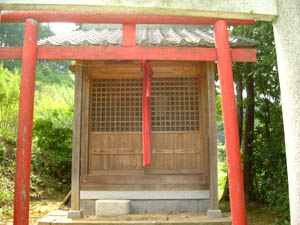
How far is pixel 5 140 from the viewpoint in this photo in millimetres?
8883

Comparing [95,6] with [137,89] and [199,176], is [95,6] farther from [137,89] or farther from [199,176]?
[199,176]

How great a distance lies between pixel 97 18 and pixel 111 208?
397 cm

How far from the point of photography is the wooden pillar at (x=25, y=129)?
360cm

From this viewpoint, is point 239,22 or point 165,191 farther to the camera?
point 165,191

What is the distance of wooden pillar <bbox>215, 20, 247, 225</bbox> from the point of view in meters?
3.78

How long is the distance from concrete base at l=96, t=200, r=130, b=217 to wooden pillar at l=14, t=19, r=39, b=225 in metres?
2.58

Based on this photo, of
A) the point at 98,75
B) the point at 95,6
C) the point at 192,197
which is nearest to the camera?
the point at 95,6

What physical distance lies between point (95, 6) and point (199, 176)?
14.7 feet

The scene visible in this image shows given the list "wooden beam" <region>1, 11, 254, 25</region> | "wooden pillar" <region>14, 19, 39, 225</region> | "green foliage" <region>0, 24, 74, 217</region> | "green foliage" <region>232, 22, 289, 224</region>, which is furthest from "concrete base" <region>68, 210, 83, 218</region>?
"green foliage" <region>232, 22, 289, 224</region>

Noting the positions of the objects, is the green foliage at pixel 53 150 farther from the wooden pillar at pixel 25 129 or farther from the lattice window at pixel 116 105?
the wooden pillar at pixel 25 129

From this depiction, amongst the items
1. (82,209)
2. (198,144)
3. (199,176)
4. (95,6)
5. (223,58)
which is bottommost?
(82,209)

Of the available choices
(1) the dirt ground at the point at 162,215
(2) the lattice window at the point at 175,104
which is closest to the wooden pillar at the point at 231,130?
(1) the dirt ground at the point at 162,215

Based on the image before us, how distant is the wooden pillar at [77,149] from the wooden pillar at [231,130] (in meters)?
3.49

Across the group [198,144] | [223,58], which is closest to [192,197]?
[198,144]
